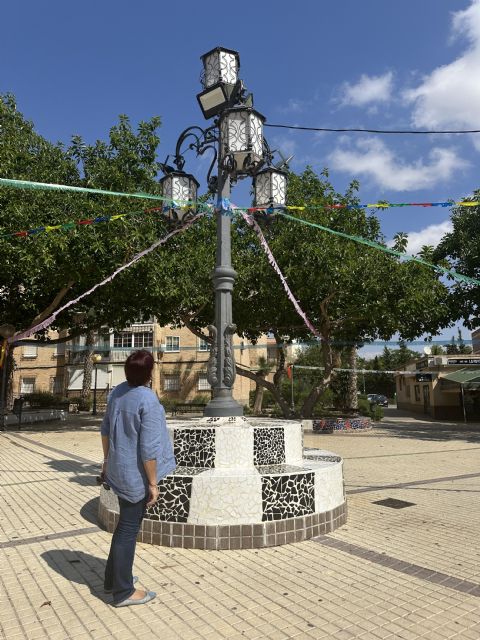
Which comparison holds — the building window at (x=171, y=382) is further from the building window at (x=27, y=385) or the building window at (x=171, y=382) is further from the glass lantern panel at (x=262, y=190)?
the glass lantern panel at (x=262, y=190)

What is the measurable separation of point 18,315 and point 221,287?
16.0 m

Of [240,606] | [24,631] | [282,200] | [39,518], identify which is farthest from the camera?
[282,200]

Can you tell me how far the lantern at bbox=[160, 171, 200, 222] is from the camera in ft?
22.7

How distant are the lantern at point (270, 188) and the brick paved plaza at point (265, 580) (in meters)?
4.17

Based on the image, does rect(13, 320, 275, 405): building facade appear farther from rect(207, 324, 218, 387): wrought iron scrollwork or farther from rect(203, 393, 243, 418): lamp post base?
rect(203, 393, 243, 418): lamp post base

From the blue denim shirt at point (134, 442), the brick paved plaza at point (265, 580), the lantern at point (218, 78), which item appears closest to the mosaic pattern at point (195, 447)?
the brick paved plaza at point (265, 580)

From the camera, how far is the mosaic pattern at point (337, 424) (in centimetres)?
1839

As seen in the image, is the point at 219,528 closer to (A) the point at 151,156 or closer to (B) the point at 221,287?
(B) the point at 221,287

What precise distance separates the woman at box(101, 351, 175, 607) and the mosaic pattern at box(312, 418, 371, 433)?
50.5 feet

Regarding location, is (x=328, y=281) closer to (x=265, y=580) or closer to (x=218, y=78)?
(x=218, y=78)

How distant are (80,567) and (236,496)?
151 centimetres

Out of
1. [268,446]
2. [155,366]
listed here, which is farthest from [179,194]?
[155,366]

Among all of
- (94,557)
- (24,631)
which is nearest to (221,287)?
(94,557)

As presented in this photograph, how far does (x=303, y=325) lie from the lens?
802 inches
